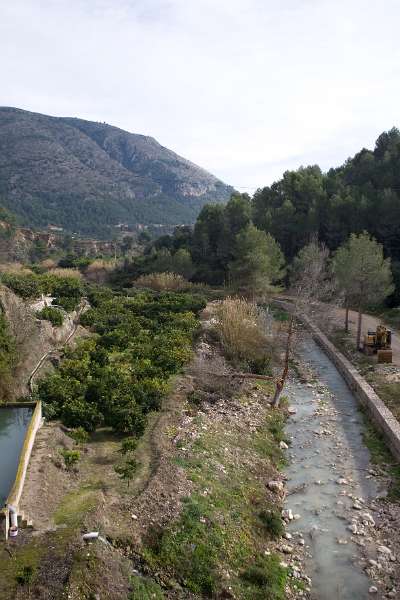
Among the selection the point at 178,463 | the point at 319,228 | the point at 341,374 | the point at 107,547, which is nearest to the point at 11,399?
the point at 178,463

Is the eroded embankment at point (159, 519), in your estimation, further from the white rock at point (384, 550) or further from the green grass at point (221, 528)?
the white rock at point (384, 550)

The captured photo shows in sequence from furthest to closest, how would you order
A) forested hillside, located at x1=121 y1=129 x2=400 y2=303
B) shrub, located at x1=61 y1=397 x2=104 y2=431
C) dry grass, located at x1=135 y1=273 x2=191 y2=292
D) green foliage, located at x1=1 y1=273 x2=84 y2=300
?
dry grass, located at x1=135 y1=273 x2=191 y2=292, forested hillside, located at x1=121 y1=129 x2=400 y2=303, green foliage, located at x1=1 y1=273 x2=84 y2=300, shrub, located at x1=61 y1=397 x2=104 y2=431

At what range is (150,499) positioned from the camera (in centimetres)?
1226

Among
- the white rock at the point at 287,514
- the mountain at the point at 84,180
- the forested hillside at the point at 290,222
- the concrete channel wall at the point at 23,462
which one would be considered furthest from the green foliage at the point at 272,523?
the mountain at the point at 84,180

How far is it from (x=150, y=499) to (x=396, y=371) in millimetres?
15778

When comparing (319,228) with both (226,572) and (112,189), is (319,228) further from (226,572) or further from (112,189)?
(112,189)

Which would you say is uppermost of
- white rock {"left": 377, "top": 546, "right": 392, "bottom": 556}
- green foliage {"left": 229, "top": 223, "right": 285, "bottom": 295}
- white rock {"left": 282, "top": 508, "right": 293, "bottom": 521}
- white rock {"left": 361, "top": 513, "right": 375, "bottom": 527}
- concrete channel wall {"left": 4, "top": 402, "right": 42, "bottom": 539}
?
green foliage {"left": 229, "top": 223, "right": 285, "bottom": 295}

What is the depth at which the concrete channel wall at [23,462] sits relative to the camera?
1033 cm

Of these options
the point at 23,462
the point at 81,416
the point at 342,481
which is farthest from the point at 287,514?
the point at 23,462

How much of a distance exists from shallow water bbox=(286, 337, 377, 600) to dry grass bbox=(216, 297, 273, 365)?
2.40 m

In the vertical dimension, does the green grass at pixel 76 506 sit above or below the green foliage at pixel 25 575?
below

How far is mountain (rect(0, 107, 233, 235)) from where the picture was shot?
418 feet

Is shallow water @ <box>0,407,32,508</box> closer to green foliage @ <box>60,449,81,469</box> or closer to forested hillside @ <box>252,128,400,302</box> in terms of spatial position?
green foliage @ <box>60,449,81,469</box>

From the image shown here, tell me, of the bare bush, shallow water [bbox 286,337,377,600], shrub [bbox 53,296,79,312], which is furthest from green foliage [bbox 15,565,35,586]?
the bare bush
